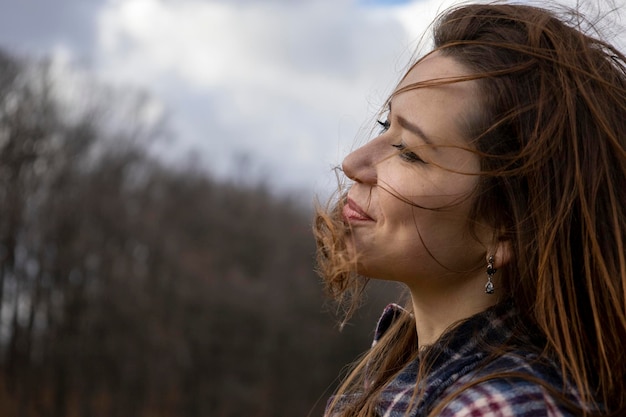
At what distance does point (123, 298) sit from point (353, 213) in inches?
1218

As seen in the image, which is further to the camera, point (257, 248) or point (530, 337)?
point (257, 248)

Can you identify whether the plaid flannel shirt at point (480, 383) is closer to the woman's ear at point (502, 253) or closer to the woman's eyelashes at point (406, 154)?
the woman's ear at point (502, 253)

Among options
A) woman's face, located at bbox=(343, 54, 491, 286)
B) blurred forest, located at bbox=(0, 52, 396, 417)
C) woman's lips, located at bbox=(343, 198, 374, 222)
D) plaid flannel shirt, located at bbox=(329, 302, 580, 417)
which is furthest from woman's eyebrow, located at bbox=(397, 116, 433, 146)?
blurred forest, located at bbox=(0, 52, 396, 417)

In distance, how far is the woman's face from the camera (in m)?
1.75

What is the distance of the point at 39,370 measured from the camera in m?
28.9

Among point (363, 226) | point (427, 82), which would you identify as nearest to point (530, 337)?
point (363, 226)

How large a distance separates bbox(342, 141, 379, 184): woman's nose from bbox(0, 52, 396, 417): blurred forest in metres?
28.5

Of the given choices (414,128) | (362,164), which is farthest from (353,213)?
(414,128)

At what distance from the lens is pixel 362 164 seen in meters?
1.83

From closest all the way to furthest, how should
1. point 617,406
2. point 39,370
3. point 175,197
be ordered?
point 617,406, point 39,370, point 175,197

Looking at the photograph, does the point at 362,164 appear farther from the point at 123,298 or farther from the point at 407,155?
the point at 123,298

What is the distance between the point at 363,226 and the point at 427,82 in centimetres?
31

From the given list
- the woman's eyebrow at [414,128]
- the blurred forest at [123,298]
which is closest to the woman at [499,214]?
the woman's eyebrow at [414,128]

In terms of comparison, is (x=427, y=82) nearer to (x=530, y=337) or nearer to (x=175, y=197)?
(x=530, y=337)
